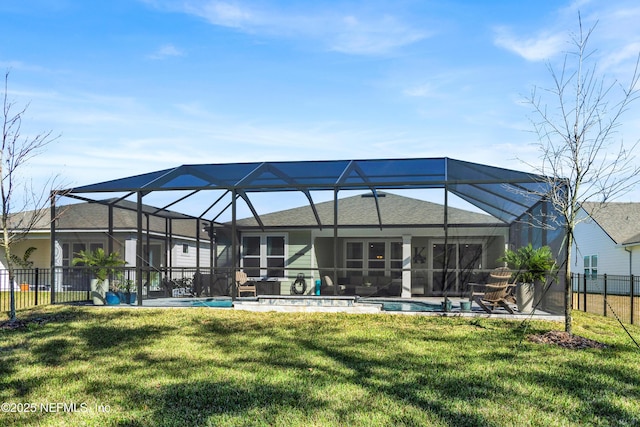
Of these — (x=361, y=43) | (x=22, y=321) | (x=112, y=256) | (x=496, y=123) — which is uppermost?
(x=361, y=43)

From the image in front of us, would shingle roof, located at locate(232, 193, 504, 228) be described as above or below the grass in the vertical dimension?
above

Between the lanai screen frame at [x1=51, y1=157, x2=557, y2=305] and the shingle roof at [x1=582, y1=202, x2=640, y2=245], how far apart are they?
1427cm

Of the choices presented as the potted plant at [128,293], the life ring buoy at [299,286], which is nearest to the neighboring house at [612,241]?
the life ring buoy at [299,286]

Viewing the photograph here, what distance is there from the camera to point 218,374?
6.25m

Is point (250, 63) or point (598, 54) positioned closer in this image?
point (598, 54)

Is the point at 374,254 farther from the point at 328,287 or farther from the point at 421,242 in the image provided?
the point at 328,287

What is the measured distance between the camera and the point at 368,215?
62.8 feet

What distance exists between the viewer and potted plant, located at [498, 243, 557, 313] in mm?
11156

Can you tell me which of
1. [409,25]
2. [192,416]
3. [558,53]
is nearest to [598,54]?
[558,53]

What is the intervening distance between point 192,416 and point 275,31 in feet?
28.8

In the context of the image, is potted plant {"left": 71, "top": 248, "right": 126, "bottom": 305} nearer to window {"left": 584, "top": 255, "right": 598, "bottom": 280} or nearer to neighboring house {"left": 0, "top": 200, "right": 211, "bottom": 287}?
neighboring house {"left": 0, "top": 200, "right": 211, "bottom": 287}

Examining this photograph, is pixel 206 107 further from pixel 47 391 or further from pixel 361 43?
pixel 47 391

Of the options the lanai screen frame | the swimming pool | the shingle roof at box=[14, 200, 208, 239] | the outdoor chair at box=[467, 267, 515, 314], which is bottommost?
the swimming pool

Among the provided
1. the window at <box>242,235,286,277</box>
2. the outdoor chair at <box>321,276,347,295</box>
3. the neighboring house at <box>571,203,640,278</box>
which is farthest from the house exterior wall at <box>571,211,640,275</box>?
the window at <box>242,235,286,277</box>
